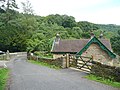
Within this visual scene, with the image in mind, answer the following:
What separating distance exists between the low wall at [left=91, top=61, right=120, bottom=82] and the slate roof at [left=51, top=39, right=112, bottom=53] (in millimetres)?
23047

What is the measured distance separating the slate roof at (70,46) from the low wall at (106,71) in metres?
23.0

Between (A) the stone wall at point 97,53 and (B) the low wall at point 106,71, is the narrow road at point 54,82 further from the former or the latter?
(A) the stone wall at point 97,53

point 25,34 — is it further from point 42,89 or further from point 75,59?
point 42,89

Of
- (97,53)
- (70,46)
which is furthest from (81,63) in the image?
(70,46)

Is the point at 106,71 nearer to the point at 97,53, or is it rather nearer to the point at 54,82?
the point at 54,82

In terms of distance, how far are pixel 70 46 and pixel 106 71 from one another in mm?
26687

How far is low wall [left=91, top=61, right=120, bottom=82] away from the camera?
15731 mm

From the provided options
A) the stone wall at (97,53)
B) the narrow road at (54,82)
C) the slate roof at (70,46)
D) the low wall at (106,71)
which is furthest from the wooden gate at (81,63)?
the slate roof at (70,46)

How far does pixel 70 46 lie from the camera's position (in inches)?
1715

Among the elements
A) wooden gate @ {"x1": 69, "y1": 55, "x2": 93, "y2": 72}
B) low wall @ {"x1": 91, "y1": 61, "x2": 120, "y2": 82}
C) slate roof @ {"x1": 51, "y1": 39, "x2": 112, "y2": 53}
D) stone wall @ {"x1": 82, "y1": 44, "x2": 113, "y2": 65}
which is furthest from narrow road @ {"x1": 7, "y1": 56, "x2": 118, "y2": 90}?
slate roof @ {"x1": 51, "y1": 39, "x2": 112, "y2": 53}

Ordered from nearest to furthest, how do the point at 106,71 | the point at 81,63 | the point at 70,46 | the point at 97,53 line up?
the point at 106,71 → the point at 81,63 → the point at 97,53 → the point at 70,46

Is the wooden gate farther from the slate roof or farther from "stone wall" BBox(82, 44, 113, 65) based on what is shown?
the slate roof

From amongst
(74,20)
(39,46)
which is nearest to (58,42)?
(39,46)

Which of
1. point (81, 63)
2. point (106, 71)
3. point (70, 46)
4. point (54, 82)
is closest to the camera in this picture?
point (54, 82)
